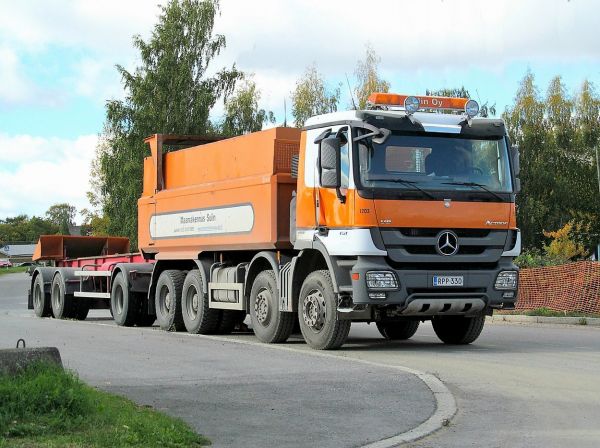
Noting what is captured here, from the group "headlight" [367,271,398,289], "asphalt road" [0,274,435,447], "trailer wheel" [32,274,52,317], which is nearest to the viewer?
"asphalt road" [0,274,435,447]

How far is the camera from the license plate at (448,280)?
14.5 meters

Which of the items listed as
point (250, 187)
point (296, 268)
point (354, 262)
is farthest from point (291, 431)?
point (250, 187)

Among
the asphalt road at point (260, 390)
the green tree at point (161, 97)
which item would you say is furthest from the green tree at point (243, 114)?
the asphalt road at point (260, 390)

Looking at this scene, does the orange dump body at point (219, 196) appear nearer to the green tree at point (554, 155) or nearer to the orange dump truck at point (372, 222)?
the orange dump truck at point (372, 222)

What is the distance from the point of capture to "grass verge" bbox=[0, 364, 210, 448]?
712 centimetres

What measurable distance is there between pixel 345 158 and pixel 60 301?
42.9 ft

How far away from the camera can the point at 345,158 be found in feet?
47.4

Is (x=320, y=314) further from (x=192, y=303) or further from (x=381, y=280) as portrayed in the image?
(x=192, y=303)

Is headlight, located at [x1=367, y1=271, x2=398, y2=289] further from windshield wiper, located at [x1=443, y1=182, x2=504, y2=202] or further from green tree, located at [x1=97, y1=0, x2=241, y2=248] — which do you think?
green tree, located at [x1=97, y1=0, x2=241, y2=248]

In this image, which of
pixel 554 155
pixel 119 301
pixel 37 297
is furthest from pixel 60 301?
pixel 554 155

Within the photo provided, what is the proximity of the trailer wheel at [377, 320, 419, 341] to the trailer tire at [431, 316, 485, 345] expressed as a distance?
2.52 feet

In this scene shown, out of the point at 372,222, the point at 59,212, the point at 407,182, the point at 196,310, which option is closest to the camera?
the point at 372,222

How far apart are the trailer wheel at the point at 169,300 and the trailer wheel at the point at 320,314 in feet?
15.2

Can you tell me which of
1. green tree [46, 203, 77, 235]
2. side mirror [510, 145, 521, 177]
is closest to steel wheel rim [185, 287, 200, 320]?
side mirror [510, 145, 521, 177]
